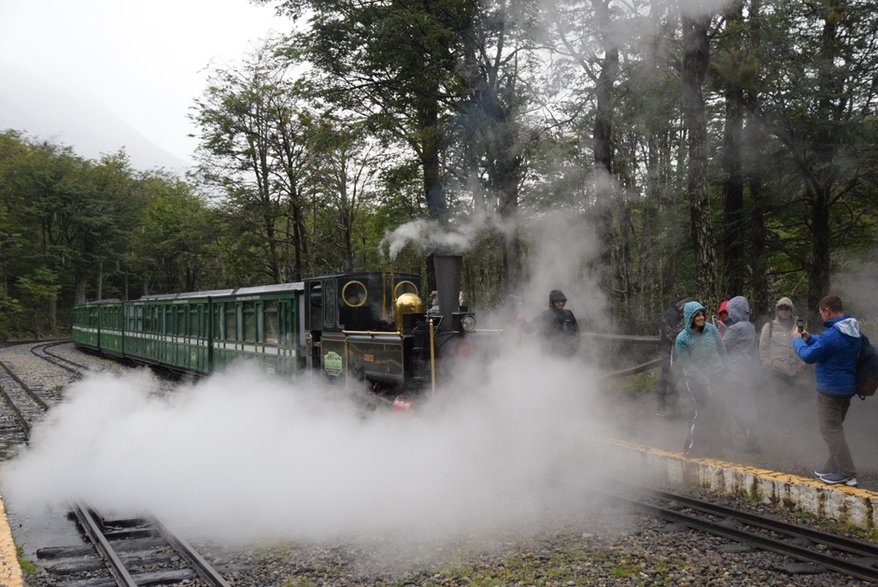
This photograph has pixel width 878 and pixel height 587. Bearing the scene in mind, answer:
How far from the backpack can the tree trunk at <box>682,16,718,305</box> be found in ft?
12.6

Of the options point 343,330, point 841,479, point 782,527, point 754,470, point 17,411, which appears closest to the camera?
point 782,527

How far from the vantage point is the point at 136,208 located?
139 ft

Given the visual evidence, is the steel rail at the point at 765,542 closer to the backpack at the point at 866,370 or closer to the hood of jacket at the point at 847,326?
the backpack at the point at 866,370

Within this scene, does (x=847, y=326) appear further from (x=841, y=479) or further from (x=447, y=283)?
(x=447, y=283)

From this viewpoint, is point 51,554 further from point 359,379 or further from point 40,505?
point 359,379

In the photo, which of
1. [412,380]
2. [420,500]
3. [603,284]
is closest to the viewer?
[420,500]

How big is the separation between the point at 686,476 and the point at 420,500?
2.54m

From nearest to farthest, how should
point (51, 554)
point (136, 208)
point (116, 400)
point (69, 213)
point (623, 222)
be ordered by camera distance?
1. point (51, 554)
2. point (116, 400)
3. point (623, 222)
4. point (69, 213)
5. point (136, 208)

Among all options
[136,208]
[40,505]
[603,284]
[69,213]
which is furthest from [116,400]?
[136,208]

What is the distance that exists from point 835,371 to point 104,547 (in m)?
5.82

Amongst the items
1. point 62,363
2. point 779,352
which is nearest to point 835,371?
point 779,352

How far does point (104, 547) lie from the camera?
493 cm

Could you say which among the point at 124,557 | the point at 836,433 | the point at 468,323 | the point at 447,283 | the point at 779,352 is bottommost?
the point at 124,557

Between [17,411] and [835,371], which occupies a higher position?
[835,371]
